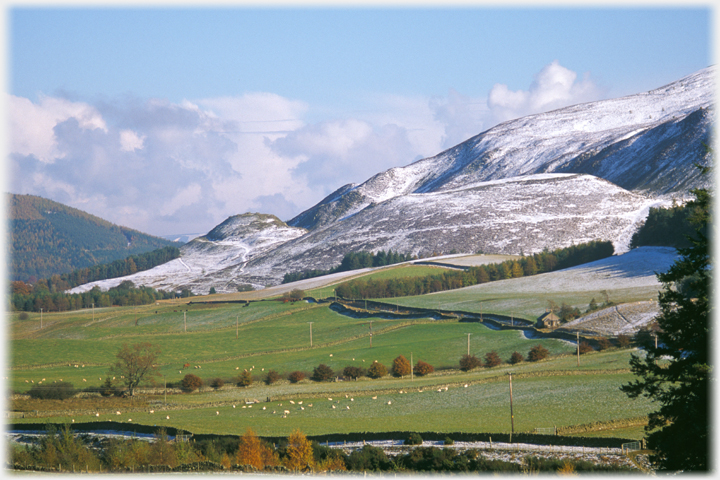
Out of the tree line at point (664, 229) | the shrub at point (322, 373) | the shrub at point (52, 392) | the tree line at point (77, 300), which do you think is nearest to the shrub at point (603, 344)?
the shrub at point (322, 373)

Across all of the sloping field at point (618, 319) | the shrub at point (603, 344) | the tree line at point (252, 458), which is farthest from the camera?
the sloping field at point (618, 319)

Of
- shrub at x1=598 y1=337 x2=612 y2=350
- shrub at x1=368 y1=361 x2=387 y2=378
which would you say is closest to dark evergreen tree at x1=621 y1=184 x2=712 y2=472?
shrub at x1=368 y1=361 x2=387 y2=378

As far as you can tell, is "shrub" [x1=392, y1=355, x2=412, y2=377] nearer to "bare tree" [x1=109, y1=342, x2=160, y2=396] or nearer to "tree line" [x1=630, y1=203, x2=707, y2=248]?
"bare tree" [x1=109, y1=342, x2=160, y2=396]

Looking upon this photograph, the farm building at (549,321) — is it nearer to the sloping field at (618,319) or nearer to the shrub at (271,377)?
the sloping field at (618,319)

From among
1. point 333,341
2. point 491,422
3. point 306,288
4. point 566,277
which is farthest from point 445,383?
point 306,288

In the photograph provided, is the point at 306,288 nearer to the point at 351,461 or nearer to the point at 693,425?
the point at 351,461
